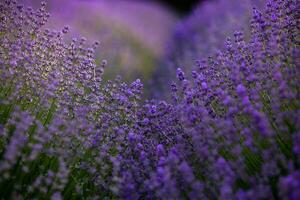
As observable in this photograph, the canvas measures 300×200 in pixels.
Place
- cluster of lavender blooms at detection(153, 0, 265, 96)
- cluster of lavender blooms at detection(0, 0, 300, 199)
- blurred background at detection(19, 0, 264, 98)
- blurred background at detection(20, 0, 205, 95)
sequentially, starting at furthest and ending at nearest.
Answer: blurred background at detection(20, 0, 205, 95)
blurred background at detection(19, 0, 264, 98)
cluster of lavender blooms at detection(153, 0, 265, 96)
cluster of lavender blooms at detection(0, 0, 300, 199)

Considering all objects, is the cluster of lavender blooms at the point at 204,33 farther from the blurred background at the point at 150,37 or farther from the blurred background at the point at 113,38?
the blurred background at the point at 113,38

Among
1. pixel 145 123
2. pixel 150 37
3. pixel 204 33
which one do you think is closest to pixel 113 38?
pixel 204 33

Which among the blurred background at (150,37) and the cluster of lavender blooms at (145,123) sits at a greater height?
the blurred background at (150,37)

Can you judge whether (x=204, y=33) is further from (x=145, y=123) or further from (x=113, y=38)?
(x=145, y=123)

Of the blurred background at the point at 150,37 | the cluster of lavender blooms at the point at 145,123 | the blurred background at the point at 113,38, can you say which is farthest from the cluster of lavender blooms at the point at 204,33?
the cluster of lavender blooms at the point at 145,123

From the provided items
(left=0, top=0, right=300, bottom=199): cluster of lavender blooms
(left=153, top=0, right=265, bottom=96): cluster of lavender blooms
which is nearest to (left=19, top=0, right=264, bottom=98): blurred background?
(left=153, top=0, right=265, bottom=96): cluster of lavender blooms

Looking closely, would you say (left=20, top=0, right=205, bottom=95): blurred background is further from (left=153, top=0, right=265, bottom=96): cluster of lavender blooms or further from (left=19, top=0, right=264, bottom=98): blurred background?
(left=153, top=0, right=265, bottom=96): cluster of lavender blooms

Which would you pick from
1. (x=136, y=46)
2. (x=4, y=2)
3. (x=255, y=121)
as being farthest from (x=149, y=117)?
(x=136, y=46)

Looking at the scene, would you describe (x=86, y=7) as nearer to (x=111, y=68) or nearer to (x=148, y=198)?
(x=111, y=68)

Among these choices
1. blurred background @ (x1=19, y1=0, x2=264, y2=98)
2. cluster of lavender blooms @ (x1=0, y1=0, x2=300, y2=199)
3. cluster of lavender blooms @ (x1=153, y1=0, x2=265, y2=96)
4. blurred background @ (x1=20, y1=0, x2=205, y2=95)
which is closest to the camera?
cluster of lavender blooms @ (x1=0, y1=0, x2=300, y2=199)
